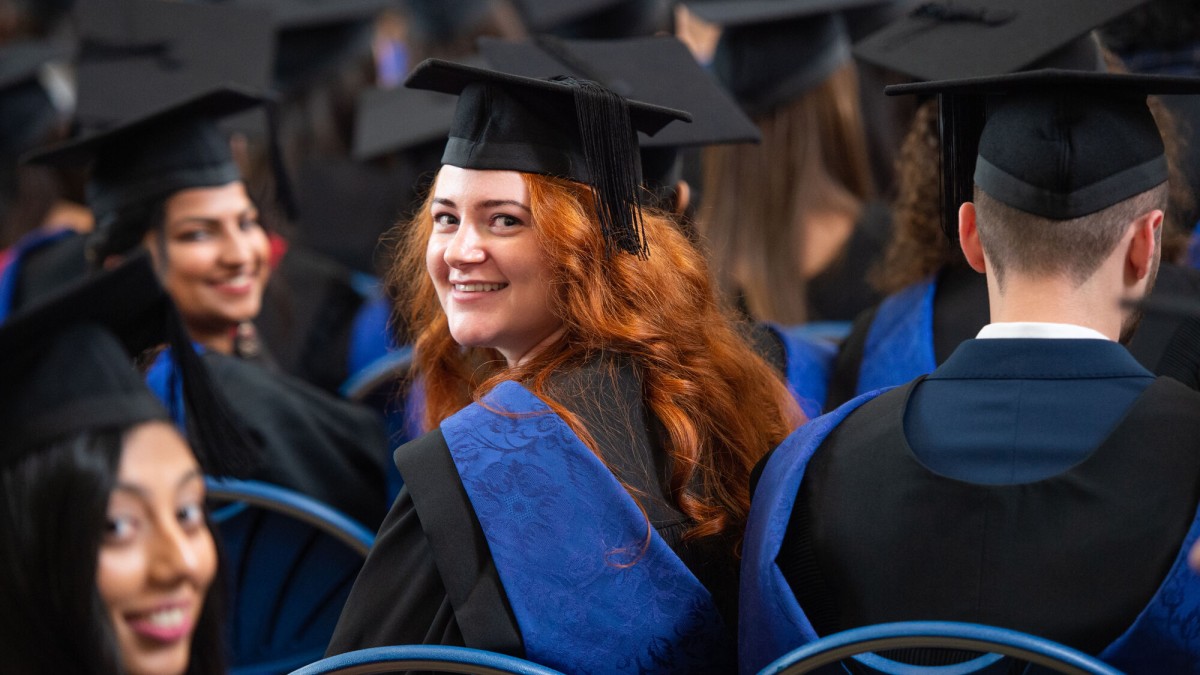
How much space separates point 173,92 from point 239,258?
0.79m

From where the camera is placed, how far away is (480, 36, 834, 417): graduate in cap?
109 inches

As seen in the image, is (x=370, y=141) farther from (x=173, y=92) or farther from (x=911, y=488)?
(x=911, y=488)

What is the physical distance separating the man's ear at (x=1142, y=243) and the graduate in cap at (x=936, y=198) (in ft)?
1.65

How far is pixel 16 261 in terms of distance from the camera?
466 cm

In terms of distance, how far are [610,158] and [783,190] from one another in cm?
178

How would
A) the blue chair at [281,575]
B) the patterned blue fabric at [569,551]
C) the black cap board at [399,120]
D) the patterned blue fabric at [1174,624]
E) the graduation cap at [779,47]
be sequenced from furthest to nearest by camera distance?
1. the black cap board at [399,120]
2. the graduation cap at [779,47]
3. the blue chair at [281,575]
4. the patterned blue fabric at [569,551]
5. the patterned blue fabric at [1174,624]

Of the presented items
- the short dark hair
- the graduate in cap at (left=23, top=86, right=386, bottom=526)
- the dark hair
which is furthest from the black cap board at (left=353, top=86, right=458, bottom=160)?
the dark hair

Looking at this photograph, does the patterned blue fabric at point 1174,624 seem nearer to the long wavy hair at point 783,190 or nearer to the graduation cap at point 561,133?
the graduation cap at point 561,133

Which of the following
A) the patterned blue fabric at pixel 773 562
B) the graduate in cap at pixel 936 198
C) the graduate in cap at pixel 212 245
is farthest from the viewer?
the graduate in cap at pixel 212 245

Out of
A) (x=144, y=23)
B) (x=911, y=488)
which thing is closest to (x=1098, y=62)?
(x=911, y=488)

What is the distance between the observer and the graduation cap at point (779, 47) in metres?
4.05

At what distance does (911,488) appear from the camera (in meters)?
1.82

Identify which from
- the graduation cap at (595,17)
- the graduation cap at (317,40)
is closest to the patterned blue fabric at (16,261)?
the graduation cap at (317,40)

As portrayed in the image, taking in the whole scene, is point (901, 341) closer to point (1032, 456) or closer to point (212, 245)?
point (1032, 456)
